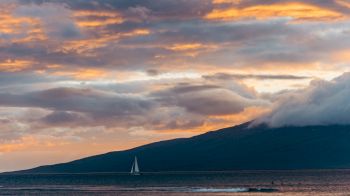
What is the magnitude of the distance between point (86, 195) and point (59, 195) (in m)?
9.77

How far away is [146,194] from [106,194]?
38.5ft

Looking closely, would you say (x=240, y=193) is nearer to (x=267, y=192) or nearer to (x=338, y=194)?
(x=267, y=192)

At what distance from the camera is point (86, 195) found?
598 feet

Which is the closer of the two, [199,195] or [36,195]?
[199,195]

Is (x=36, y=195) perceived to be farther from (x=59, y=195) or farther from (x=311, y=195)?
(x=311, y=195)

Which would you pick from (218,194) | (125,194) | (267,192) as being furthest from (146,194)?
(267,192)

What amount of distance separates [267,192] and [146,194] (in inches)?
1211

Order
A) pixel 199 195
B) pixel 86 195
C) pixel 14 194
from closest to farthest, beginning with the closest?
1. pixel 199 195
2. pixel 86 195
3. pixel 14 194

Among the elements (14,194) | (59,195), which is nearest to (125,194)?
(59,195)

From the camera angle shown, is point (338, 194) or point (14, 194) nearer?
point (338, 194)

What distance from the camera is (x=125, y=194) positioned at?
602 ft

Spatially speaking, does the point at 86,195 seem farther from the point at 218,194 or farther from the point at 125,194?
the point at 218,194

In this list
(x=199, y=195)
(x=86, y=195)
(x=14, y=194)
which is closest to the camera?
(x=199, y=195)

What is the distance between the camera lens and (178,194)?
577ft
